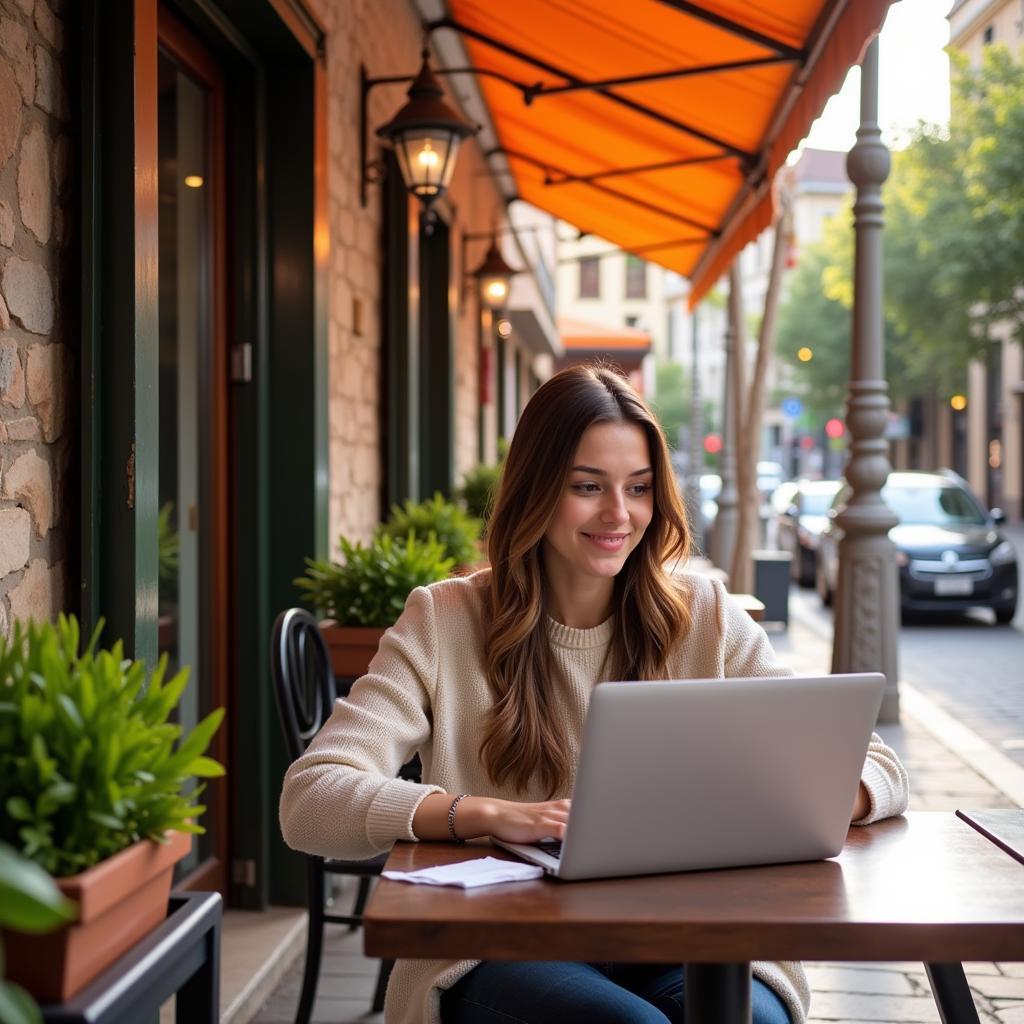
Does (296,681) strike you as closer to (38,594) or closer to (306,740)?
(306,740)

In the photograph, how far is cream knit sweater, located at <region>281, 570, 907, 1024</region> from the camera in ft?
6.82

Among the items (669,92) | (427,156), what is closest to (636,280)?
(669,92)

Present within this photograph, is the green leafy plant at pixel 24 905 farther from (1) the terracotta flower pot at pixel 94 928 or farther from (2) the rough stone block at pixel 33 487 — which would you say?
(2) the rough stone block at pixel 33 487

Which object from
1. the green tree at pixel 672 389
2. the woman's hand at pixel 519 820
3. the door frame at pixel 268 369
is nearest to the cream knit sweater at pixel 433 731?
the woman's hand at pixel 519 820

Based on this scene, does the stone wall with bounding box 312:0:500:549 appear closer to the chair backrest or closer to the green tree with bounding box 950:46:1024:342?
the chair backrest

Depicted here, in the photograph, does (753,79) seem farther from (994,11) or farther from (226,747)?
(994,11)

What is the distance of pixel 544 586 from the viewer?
251 cm

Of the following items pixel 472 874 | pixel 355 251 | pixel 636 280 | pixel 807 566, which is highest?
pixel 636 280

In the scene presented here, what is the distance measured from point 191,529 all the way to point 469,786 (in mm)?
2035

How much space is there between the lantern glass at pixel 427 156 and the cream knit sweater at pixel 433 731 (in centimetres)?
306

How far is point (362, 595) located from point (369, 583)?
0.04 meters

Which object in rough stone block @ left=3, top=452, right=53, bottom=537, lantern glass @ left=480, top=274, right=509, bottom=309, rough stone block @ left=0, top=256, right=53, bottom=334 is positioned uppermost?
lantern glass @ left=480, top=274, right=509, bottom=309

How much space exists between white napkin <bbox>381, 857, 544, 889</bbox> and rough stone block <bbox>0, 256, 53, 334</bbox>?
123cm

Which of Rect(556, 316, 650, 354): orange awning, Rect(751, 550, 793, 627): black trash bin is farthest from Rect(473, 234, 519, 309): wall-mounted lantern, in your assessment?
Rect(556, 316, 650, 354): orange awning
